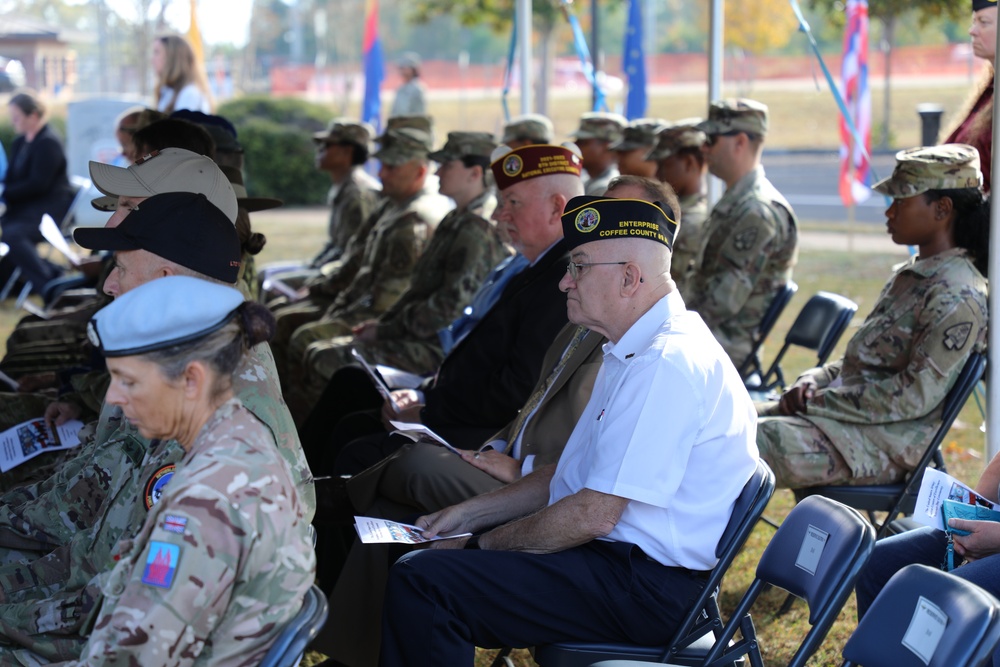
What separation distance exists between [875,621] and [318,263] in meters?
6.49

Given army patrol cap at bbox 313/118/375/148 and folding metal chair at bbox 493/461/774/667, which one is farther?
army patrol cap at bbox 313/118/375/148

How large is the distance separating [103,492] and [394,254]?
3558mm

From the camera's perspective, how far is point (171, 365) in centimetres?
207

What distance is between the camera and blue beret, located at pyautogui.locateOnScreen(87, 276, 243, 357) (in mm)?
2039

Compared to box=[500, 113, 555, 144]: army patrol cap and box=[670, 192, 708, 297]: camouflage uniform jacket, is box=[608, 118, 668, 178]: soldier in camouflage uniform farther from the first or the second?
box=[500, 113, 555, 144]: army patrol cap

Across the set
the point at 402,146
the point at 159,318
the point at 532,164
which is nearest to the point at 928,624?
the point at 159,318

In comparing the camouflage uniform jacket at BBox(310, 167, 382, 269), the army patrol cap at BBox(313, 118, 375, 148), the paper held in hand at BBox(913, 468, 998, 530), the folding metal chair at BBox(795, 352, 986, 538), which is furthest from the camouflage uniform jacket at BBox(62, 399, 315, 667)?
the army patrol cap at BBox(313, 118, 375, 148)

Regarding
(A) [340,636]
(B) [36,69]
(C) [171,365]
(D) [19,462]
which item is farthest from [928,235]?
(B) [36,69]

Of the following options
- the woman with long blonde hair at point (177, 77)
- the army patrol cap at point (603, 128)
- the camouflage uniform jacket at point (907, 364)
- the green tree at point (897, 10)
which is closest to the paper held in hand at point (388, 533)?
the camouflage uniform jacket at point (907, 364)

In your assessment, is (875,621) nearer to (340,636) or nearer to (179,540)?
(179,540)

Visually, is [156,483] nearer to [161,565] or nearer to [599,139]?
[161,565]

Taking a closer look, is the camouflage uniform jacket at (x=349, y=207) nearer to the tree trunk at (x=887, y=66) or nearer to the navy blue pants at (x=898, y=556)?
the navy blue pants at (x=898, y=556)

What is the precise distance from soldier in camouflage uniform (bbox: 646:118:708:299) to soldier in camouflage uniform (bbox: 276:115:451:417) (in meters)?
1.35

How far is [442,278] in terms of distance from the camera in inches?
223
